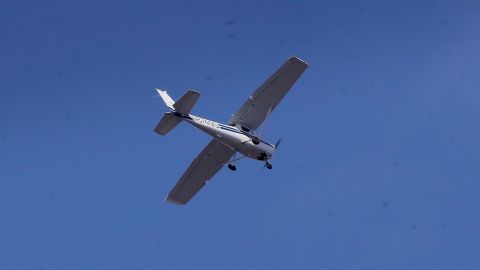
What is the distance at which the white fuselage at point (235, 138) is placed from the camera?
60938 millimetres

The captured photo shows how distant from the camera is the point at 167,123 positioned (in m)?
60.7

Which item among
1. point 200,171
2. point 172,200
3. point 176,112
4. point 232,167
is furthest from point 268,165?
point 172,200

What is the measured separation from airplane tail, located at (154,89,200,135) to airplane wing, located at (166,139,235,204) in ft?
15.7

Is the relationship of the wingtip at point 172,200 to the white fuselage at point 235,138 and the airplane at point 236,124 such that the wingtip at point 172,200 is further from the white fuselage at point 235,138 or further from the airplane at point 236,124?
the white fuselage at point 235,138

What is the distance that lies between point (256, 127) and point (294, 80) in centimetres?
377

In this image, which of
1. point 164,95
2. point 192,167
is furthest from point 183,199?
point 164,95

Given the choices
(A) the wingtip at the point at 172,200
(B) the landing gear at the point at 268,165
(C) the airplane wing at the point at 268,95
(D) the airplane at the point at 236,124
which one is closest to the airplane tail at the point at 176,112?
(D) the airplane at the point at 236,124

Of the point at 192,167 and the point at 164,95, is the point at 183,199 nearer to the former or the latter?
the point at 192,167

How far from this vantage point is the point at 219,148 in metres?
65.2

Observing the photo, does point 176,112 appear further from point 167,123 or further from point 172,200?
point 172,200

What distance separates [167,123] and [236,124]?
4.31m

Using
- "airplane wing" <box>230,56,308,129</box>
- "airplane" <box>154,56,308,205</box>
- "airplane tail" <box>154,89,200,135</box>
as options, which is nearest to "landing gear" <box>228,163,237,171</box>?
"airplane" <box>154,56,308,205</box>

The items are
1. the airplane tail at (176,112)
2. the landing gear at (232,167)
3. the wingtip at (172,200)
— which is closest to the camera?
the airplane tail at (176,112)

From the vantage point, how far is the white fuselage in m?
60.9
